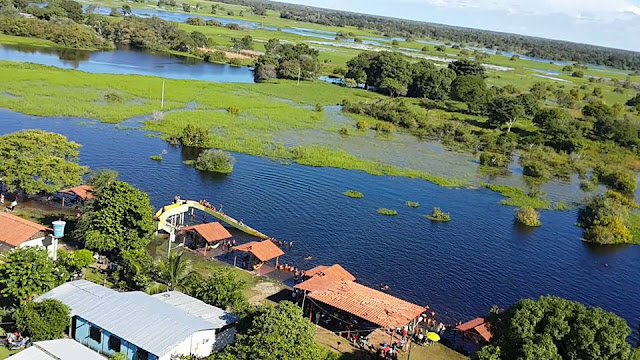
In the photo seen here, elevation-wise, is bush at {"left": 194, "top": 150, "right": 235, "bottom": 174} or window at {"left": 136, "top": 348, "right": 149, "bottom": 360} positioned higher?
bush at {"left": 194, "top": 150, "right": 235, "bottom": 174}

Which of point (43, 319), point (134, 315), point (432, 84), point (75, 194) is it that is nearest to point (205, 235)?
point (75, 194)

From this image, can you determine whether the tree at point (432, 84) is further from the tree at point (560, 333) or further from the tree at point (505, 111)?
the tree at point (560, 333)

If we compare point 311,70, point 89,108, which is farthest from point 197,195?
point 311,70

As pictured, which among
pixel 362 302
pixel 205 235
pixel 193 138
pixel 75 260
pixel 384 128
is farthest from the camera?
pixel 384 128

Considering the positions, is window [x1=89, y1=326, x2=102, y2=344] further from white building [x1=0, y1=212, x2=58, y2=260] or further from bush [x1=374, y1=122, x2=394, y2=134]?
bush [x1=374, y1=122, x2=394, y2=134]

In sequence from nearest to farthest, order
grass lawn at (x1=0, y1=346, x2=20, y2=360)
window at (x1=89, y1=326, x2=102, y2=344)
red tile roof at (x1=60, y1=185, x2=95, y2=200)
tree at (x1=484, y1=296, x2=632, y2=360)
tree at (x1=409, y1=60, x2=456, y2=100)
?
tree at (x1=484, y1=296, x2=632, y2=360) < grass lawn at (x1=0, y1=346, x2=20, y2=360) < window at (x1=89, y1=326, x2=102, y2=344) < red tile roof at (x1=60, y1=185, x2=95, y2=200) < tree at (x1=409, y1=60, x2=456, y2=100)

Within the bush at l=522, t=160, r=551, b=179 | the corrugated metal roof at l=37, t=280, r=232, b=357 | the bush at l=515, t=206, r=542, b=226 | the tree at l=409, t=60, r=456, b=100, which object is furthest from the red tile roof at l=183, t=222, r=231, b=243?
the tree at l=409, t=60, r=456, b=100

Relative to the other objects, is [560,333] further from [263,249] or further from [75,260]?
[75,260]
